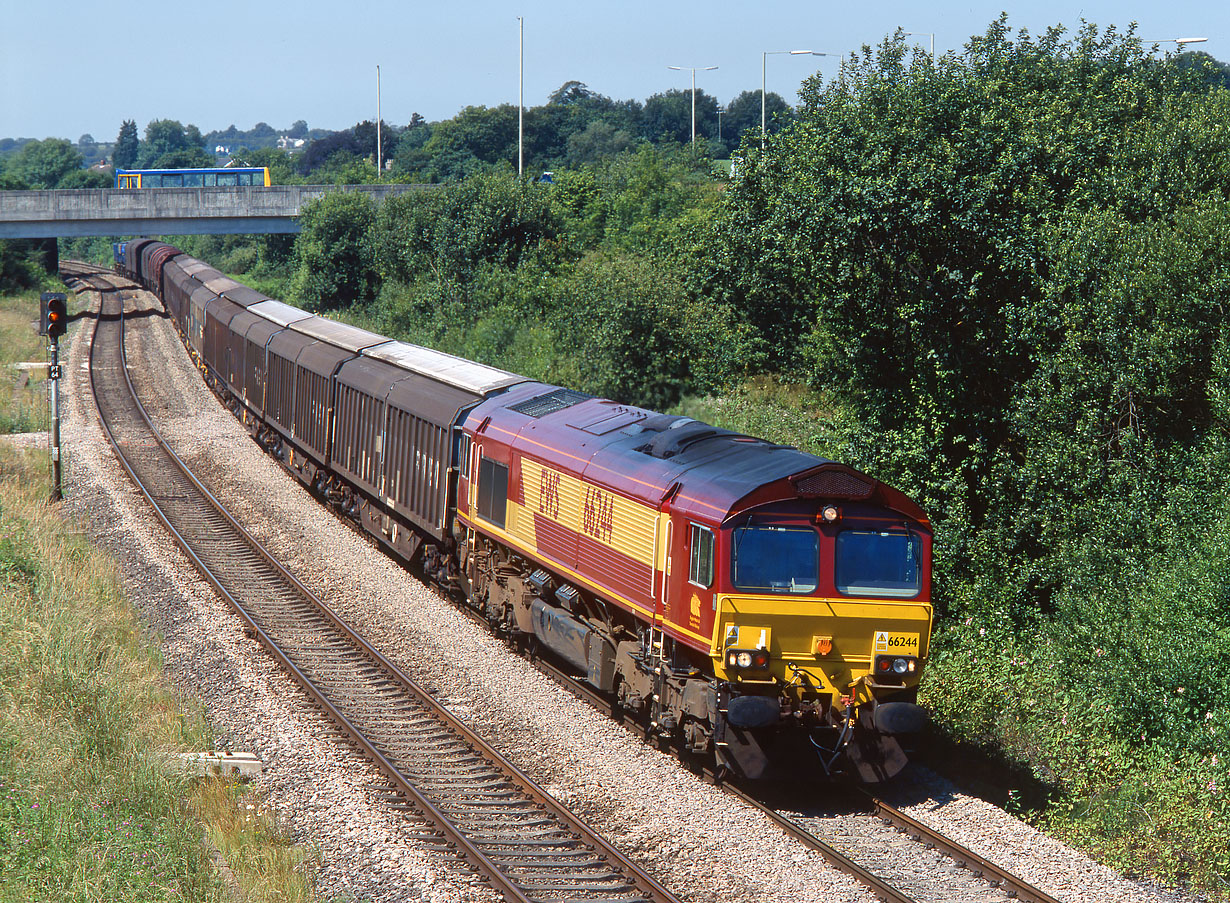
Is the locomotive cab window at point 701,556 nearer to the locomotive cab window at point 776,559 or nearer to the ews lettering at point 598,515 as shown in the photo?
the locomotive cab window at point 776,559

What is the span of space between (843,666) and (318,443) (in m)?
17.0

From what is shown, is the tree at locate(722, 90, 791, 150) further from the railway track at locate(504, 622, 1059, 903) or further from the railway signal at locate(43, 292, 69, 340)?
the railway track at locate(504, 622, 1059, 903)

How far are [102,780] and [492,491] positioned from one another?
25.2 ft

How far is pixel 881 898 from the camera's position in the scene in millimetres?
9961

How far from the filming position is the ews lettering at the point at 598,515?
45.8 ft

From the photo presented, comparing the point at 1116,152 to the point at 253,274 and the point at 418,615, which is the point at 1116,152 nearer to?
the point at 418,615

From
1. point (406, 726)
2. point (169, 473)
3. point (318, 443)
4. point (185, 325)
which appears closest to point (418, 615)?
point (406, 726)

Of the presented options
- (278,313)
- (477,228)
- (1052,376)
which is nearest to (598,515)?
(1052,376)

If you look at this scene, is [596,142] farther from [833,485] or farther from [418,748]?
→ [833,485]

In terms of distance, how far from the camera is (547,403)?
18.0 meters

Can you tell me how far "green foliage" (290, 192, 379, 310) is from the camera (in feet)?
187

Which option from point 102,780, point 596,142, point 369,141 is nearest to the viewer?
point 102,780

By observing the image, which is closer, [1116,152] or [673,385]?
[1116,152]

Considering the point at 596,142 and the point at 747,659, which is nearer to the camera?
the point at 747,659
